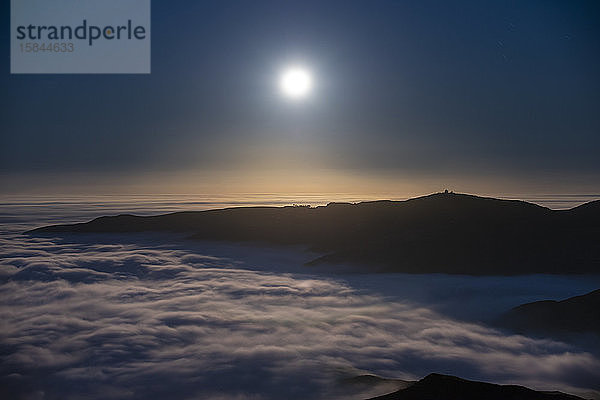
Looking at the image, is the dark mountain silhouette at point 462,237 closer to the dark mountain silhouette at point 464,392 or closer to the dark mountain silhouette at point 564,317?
the dark mountain silhouette at point 564,317

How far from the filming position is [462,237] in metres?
99.6

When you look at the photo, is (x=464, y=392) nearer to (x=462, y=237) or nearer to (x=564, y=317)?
(x=564, y=317)

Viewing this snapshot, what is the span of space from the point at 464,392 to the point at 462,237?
277 feet

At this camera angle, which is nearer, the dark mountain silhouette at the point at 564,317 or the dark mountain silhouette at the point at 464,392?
the dark mountain silhouette at the point at 464,392

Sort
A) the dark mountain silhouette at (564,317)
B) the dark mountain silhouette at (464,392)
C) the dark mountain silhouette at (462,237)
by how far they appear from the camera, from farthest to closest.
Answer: the dark mountain silhouette at (462,237)
the dark mountain silhouette at (564,317)
the dark mountain silhouette at (464,392)

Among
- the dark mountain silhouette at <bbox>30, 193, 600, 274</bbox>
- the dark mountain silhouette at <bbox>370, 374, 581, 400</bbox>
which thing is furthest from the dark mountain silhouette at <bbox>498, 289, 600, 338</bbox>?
the dark mountain silhouette at <bbox>30, 193, 600, 274</bbox>

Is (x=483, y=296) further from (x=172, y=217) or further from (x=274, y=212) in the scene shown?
(x=172, y=217)

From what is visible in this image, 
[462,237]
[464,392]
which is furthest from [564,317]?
[462,237]

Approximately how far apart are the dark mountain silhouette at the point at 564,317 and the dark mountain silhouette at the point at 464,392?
3104cm

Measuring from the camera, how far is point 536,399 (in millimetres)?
19297

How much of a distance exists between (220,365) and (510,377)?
1172 inches

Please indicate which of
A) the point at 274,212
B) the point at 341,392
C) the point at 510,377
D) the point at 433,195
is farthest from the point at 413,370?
the point at 274,212

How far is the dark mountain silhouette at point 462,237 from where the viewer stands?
91438 mm

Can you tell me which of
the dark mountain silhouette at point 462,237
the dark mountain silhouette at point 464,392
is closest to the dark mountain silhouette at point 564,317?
the dark mountain silhouette at point 464,392
